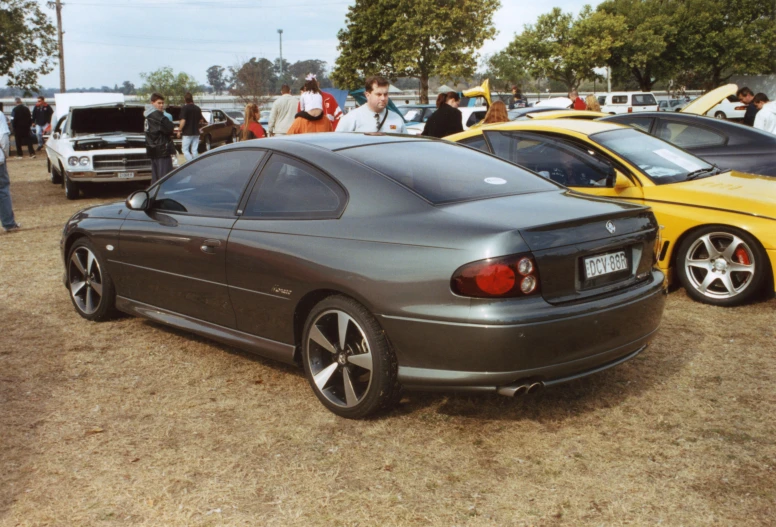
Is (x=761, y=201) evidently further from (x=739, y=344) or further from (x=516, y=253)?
(x=516, y=253)

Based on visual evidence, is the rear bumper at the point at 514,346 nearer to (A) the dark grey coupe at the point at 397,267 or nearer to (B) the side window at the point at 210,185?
(A) the dark grey coupe at the point at 397,267

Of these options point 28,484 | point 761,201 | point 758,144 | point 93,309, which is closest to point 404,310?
point 28,484

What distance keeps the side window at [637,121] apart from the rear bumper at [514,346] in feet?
18.1

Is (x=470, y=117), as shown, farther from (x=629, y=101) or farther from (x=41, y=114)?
(x=629, y=101)

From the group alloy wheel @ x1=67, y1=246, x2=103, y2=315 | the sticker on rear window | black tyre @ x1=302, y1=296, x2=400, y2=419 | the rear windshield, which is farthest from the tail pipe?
alloy wheel @ x1=67, y1=246, x2=103, y2=315

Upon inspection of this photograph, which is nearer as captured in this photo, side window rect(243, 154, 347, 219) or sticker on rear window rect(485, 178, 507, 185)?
side window rect(243, 154, 347, 219)

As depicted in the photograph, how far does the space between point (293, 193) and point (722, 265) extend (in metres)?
3.79

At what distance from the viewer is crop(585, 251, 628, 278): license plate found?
Result: 3.96 metres

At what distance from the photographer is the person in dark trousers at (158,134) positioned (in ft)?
43.3

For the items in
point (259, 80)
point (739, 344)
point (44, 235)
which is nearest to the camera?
point (739, 344)

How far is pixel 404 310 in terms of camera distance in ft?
12.6

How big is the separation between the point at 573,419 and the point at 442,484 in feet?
3.44

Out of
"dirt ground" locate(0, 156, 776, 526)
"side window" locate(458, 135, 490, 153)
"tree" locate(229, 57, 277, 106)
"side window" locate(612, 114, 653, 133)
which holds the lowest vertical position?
"dirt ground" locate(0, 156, 776, 526)

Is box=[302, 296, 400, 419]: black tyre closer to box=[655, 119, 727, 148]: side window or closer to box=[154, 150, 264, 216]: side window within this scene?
box=[154, 150, 264, 216]: side window
